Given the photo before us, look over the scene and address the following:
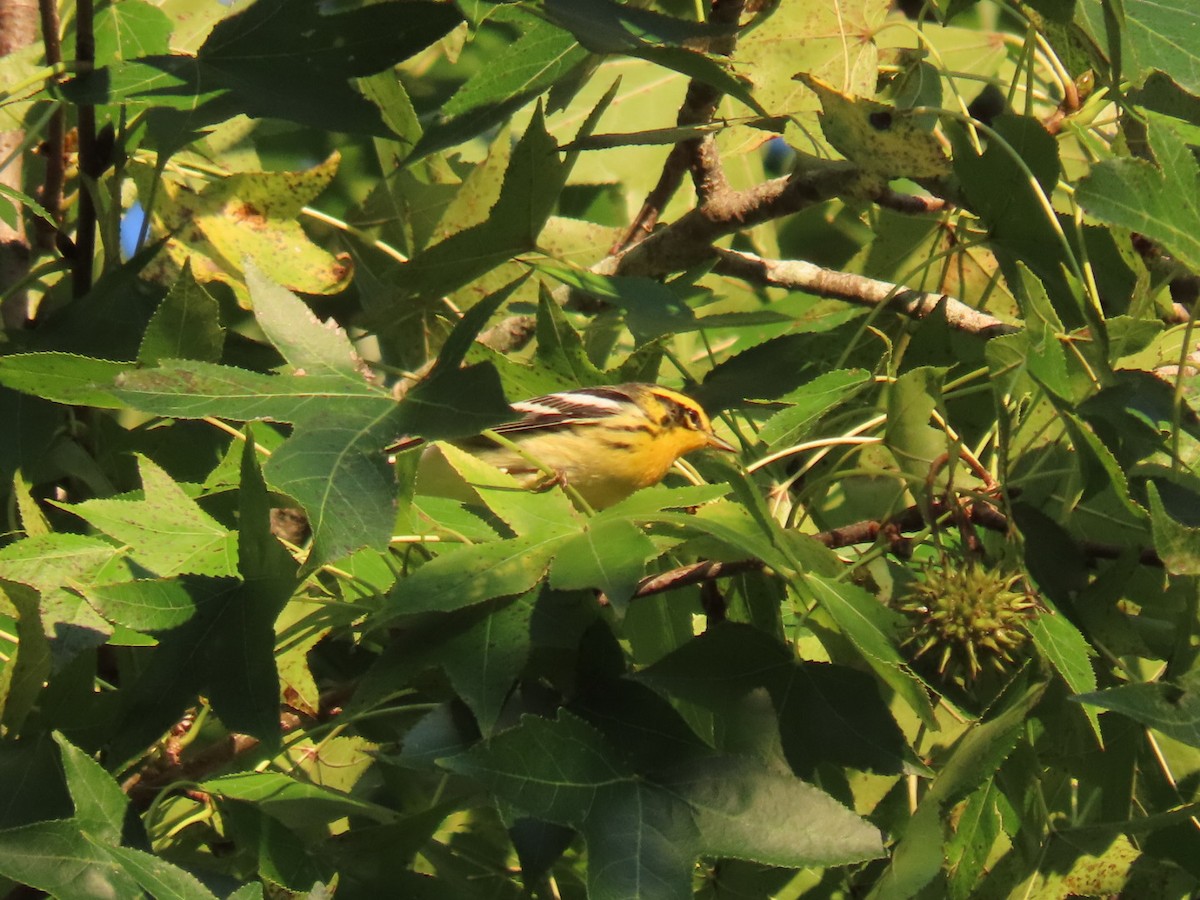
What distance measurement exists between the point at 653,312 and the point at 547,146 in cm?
32

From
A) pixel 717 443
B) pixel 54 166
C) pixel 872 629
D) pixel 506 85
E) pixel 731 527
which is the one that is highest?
pixel 506 85

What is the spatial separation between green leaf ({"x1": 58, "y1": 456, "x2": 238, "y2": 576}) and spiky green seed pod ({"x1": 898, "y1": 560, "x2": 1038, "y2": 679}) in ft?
3.25

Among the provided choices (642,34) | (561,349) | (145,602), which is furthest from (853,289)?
(145,602)

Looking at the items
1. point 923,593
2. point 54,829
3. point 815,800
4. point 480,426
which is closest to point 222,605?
point 54,829

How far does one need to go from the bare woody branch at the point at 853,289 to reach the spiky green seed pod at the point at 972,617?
0.81 m

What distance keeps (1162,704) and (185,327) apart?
1487mm

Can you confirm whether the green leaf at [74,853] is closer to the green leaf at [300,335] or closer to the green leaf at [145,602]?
the green leaf at [145,602]

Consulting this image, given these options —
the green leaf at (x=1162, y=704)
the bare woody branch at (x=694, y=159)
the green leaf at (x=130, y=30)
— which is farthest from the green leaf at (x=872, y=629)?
the green leaf at (x=130, y=30)

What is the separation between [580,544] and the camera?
5.90 feet

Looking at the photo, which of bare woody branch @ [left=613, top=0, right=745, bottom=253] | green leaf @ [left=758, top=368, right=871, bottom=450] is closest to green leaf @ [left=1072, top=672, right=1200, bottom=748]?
green leaf @ [left=758, top=368, right=871, bottom=450]

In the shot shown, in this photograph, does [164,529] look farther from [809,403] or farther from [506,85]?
[809,403]

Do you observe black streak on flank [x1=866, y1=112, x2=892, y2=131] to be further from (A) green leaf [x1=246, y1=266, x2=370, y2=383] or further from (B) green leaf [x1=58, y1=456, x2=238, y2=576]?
(B) green leaf [x1=58, y1=456, x2=238, y2=576]

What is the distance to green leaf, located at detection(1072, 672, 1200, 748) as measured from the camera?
155 cm

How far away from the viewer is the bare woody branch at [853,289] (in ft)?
9.25
